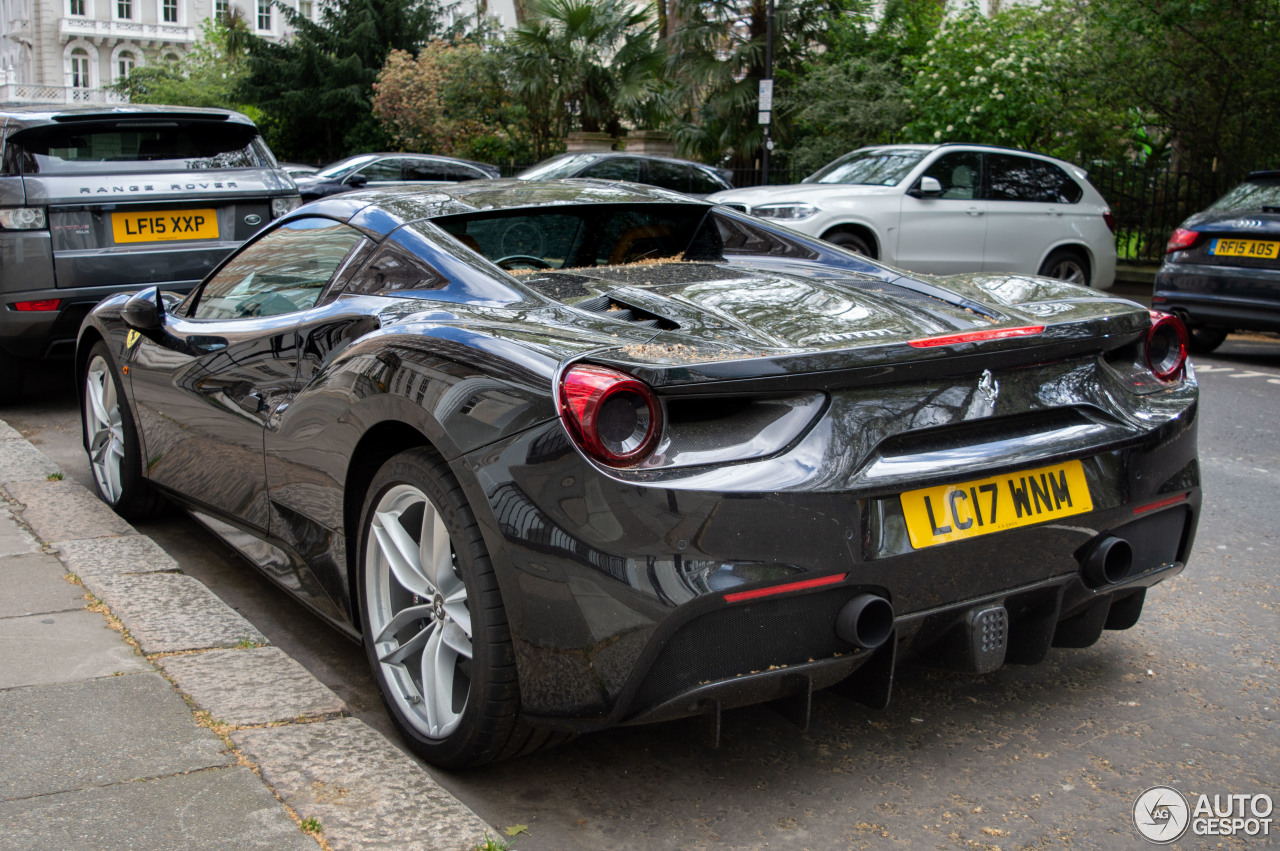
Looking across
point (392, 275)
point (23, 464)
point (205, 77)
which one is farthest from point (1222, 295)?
point (205, 77)

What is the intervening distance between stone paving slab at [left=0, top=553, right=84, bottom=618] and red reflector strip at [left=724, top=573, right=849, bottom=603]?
2.30 metres

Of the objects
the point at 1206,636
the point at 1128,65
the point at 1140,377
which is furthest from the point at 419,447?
the point at 1128,65

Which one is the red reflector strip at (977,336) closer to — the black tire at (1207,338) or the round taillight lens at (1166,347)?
the round taillight lens at (1166,347)

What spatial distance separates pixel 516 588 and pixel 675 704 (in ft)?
1.28

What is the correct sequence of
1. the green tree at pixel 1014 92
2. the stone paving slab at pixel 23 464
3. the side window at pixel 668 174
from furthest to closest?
1. the green tree at pixel 1014 92
2. the side window at pixel 668 174
3. the stone paving slab at pixel 23 464

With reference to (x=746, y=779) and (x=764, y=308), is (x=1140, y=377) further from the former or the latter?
(x=746, y=779)

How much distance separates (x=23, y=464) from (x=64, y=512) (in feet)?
3.06

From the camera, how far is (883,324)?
277 centimetres

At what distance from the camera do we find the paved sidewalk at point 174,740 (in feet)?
7.70

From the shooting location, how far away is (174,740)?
269 centimetres

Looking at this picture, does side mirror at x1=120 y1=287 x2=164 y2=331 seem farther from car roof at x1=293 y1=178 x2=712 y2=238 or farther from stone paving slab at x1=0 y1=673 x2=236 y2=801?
stone paving slab at x1=0 y1=673 x2=236 y2=801

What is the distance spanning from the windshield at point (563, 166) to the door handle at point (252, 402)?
10.7m

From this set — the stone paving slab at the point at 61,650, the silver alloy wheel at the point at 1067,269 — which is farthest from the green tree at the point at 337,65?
the stone paving slab at the point at 61,650

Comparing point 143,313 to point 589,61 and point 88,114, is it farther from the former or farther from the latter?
point 589,61
